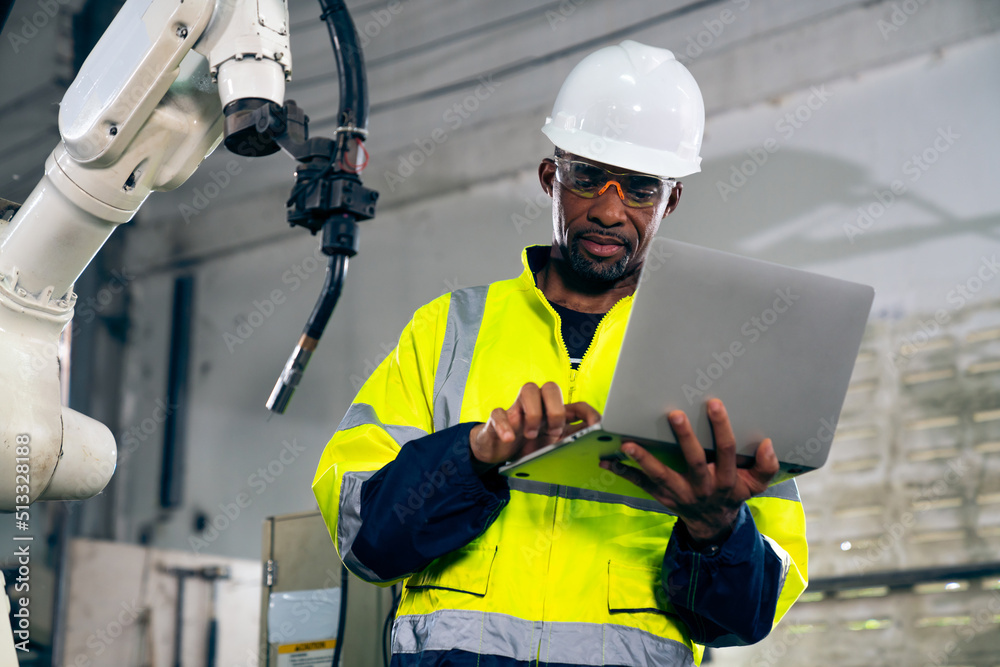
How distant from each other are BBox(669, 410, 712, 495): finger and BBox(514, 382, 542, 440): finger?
0.49ft

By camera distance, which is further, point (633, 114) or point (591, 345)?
point (633, 114)

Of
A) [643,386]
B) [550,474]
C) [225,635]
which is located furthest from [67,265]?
[225,635]

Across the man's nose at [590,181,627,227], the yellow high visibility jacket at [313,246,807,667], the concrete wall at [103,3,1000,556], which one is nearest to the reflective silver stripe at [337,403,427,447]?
the yellow high visibility jacket at [313,246,807,667]

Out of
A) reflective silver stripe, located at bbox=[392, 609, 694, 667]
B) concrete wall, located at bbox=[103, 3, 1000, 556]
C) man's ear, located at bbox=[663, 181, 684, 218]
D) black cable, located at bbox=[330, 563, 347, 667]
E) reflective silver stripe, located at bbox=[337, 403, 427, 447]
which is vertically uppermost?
concrete wall, located at bbox=[103, 3, 1000, 556]

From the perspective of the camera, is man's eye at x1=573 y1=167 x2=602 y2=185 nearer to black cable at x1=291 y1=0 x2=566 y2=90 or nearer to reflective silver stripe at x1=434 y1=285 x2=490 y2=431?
reflective silver stripe at x1=434 y1=285 x2=490 y2=431

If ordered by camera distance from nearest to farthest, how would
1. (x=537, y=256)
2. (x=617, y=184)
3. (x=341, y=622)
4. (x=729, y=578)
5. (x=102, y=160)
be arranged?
1. (x=729, y=578)
2. (x=102, y=160)
3. (x=617, y=184)
4. (x=537, y=256)
5. (x=341, y=622)

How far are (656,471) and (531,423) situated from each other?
148 millimetres

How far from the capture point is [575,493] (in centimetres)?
119

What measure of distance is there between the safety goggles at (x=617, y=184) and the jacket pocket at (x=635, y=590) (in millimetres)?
567

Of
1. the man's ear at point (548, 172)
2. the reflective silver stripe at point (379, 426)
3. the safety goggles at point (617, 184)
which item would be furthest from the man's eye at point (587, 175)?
the reflective silver stripe at point (379, 426)

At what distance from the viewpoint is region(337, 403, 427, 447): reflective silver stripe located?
1.26m

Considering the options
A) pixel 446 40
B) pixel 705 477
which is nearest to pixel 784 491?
pixel 705 477

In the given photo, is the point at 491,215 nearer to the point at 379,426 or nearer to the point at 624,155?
the point at 624,155

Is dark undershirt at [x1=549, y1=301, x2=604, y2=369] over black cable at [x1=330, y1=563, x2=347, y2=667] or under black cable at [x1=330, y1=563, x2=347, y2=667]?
over
